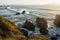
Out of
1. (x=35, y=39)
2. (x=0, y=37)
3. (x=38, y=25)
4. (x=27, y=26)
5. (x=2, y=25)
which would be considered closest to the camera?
(x=0, y=37)

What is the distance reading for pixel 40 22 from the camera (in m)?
5.05

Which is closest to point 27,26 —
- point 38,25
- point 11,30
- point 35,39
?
point 38,25

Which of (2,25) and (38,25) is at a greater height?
(2,25)

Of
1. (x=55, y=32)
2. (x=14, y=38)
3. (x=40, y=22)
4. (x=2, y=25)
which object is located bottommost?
(x=55, y=32)

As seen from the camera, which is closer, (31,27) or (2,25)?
(2,25)

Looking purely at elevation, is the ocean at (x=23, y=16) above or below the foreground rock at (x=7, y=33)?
below

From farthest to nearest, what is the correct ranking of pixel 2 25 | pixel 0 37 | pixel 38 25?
pixel 38 25, pixel 2 25, pixel 0 37

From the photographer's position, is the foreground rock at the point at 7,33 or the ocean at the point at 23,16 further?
the ocean at the point at 23,16

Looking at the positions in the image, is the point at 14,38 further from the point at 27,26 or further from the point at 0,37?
the point at 27,26

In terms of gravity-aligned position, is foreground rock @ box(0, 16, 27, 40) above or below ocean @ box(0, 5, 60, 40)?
above

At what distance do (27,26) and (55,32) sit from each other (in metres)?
1.00

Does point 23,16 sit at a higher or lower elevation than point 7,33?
lower

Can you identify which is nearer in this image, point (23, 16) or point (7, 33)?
point (7, 33)

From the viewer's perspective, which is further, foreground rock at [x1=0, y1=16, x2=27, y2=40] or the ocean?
the ocean
